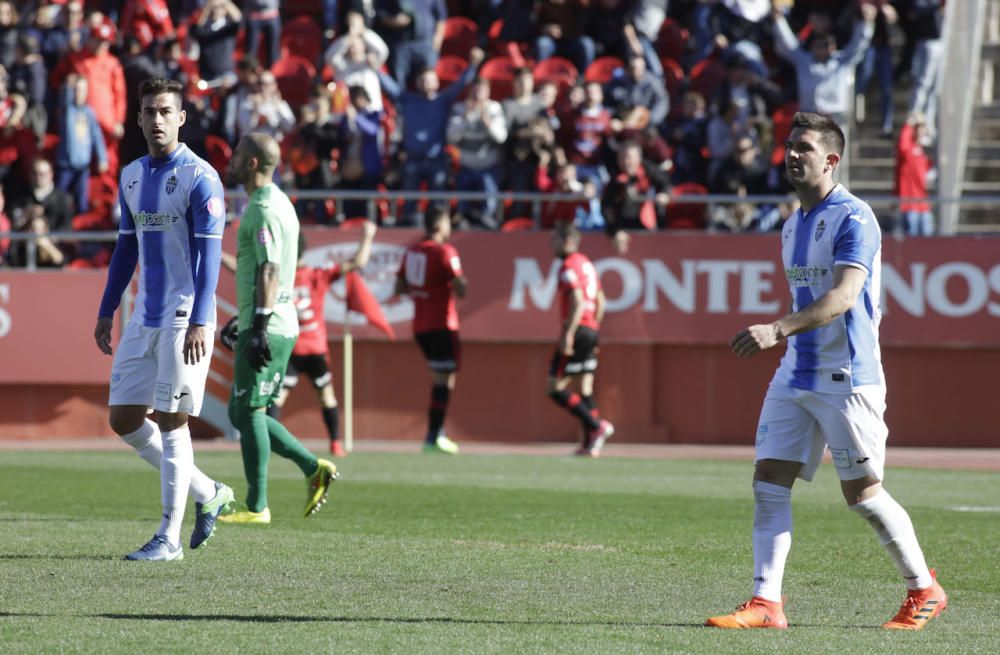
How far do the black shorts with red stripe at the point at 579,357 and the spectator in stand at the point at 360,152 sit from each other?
323 cm

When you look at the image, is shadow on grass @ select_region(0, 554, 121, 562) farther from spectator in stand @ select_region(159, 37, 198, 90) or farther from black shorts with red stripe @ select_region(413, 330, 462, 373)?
spectator in stand @ select_region(159, 37, 198, 90)

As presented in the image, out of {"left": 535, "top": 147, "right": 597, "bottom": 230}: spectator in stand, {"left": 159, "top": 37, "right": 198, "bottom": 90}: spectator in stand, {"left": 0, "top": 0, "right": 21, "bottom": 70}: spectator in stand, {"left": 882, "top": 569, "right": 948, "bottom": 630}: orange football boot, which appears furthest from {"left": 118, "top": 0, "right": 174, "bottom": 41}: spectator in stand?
{"left": 882, "top": 569, "right": 948, "bottom": 630}: orange football boot

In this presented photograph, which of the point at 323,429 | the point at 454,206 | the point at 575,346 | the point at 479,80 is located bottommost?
the point at 323,429

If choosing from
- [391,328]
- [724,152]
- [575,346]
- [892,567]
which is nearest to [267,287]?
[892,567]

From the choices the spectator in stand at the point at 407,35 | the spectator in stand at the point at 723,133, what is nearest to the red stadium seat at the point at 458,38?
the spectator in stand at the point at 407,35

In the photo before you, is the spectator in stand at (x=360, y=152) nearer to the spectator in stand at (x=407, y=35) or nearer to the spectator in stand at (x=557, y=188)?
the spectator in stand at (x=557, y=188)

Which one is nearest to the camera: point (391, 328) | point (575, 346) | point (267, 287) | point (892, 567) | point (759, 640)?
point (759, 640)

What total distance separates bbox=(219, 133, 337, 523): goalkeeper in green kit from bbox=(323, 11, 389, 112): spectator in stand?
10.7 m

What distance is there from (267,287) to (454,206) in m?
10.1

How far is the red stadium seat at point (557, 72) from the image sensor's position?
22031 mm

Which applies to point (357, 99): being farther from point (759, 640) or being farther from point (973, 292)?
point (759, 640)

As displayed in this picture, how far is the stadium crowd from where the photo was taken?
19.7 m

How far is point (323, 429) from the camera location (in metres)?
19.8

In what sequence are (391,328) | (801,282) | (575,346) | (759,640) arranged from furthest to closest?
(391,328), (575,346), (801,282), (759,640)
